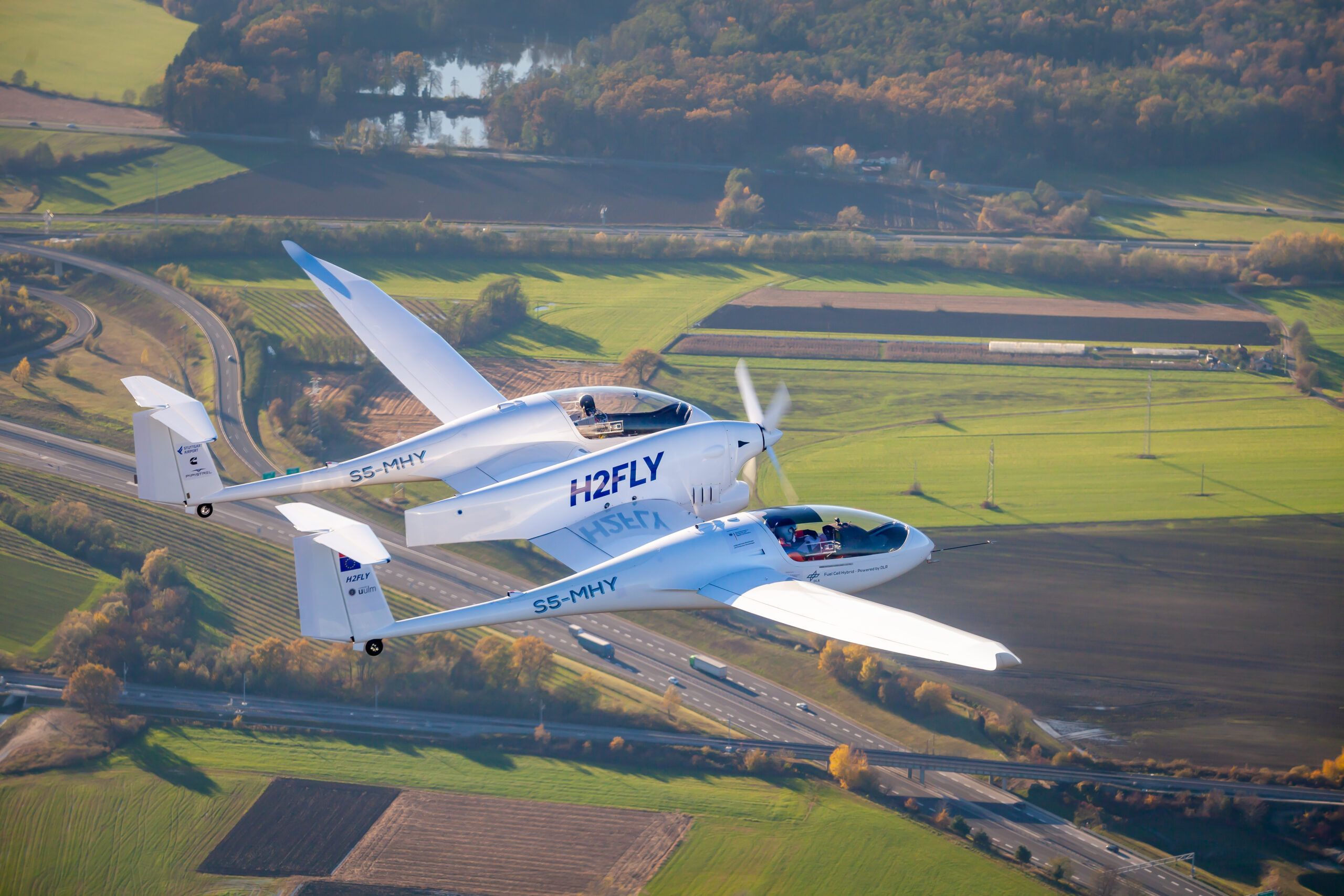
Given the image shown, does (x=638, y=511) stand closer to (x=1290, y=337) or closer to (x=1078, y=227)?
(x=1290, y=337)

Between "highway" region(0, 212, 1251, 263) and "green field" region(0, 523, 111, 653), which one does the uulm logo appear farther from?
"highway" region(0, 212, 1251, 263)

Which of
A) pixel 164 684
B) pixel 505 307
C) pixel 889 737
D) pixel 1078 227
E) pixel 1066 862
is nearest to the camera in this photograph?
pixel 1066 862

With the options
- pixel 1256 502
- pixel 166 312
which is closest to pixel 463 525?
pixel 1256 502

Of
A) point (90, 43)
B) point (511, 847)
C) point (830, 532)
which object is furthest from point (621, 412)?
point (90, 43)

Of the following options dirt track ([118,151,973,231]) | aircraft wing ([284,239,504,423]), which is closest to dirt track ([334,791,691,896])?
aircraft wing ([284,239,504,423])

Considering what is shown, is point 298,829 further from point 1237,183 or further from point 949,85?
point 1237,183

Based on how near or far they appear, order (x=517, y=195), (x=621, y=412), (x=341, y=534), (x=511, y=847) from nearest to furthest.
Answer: (x=341, y=534) < (x=621, y=412) < (x=511, y=847) < (x=517, y=195)

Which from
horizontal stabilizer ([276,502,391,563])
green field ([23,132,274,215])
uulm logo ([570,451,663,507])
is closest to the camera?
horizontal stabilizer ([276,502,391,563])
